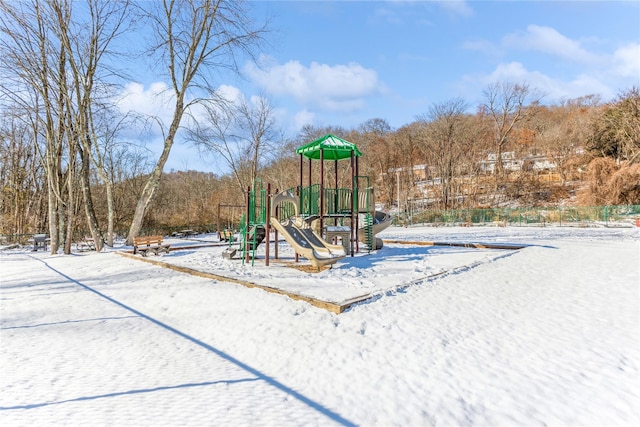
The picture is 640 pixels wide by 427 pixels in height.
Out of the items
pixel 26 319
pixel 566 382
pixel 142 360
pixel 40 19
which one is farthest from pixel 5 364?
pixel 40 19

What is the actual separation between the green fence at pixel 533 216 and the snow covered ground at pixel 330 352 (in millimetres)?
24423

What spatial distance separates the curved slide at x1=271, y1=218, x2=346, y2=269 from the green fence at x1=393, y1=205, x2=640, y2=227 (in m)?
25.3

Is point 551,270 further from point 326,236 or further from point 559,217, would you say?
point 559,217

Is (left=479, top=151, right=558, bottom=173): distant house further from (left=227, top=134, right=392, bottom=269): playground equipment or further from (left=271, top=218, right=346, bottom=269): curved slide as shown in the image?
(left=271, top=218, right=346, bottom=269): curved slide

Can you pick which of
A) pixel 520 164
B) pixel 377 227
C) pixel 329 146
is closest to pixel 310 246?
pixel 329 146

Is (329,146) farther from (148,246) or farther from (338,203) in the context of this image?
(148,246)

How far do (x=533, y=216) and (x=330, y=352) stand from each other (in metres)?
32.0

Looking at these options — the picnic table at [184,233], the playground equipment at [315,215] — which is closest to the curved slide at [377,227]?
the playground equipment at [315,215]

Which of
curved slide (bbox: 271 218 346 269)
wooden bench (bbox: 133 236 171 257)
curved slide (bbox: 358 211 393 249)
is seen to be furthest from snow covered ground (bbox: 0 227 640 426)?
wooden bench (bbox: 133 236 171 257)

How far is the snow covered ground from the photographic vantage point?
3.32 m

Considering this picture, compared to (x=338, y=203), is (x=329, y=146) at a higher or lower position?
higher

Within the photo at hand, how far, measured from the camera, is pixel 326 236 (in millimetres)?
11914

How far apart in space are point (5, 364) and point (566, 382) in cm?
672

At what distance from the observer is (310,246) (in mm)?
9594
